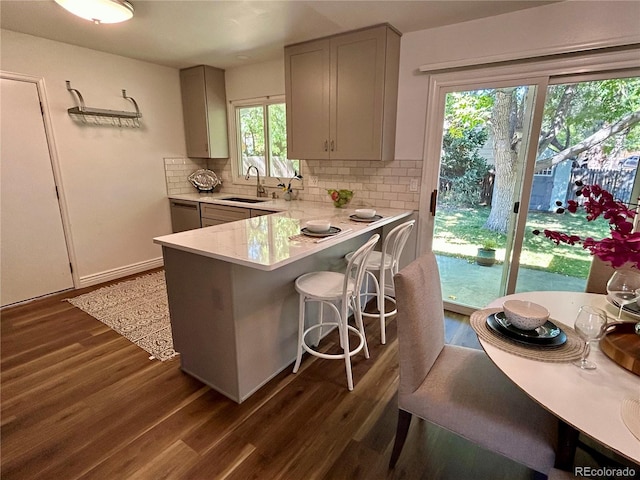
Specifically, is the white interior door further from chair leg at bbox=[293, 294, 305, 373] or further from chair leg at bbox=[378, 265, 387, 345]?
chair leg at bbox=[378, 265, 387, 345]

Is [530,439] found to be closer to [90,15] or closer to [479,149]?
[479,149]

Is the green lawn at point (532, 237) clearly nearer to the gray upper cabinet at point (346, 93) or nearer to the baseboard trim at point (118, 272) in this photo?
the gray upper cabinet at point (346, 93)

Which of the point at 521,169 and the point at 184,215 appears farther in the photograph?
the point at 184,215

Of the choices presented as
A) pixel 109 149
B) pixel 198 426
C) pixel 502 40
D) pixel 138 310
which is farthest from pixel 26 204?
pixel 502 40

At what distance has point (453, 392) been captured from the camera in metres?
1.34

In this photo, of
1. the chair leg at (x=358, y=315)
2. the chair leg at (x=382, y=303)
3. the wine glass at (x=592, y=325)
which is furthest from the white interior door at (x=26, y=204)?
the wine glass at (x=592, y=325)

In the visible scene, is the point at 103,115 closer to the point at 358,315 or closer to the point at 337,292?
the point at 337,292

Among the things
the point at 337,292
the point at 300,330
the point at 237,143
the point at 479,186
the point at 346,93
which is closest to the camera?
the point at 337,292

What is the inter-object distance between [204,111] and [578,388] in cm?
432

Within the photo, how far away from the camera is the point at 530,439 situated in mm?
1135

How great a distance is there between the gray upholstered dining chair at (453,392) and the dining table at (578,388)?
12 centimetres

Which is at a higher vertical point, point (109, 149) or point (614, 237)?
point (109, 149)

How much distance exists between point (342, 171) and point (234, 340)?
2188 millimetres

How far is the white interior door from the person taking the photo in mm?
2977
